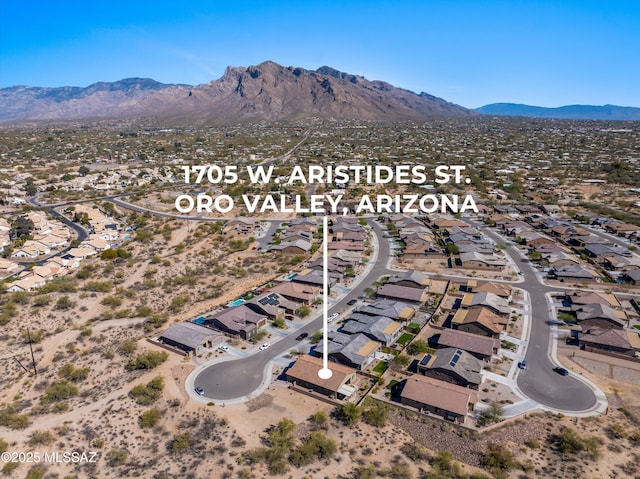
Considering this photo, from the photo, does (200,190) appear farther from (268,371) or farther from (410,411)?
(410,411)

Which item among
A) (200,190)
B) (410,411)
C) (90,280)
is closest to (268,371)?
(410,411)

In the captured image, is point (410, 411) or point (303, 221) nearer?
point (410, 411)

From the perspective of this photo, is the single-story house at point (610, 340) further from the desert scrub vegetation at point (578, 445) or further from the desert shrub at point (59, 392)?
the desert shrub at point (59, 392)

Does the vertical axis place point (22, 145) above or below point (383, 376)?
above

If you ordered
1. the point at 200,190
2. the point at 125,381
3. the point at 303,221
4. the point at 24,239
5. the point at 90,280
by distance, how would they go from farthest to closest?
the point at 200,190 → the point at 303,221 → the point at 24,239 → the point at 90,280 → the point at 125,381

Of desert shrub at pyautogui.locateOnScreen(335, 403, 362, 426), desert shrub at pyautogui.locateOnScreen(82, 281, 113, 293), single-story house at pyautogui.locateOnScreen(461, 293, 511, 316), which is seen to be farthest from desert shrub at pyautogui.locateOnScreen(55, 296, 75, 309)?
single-story house at pyautogui.locateOnScreen(461, 293, 511, 316)

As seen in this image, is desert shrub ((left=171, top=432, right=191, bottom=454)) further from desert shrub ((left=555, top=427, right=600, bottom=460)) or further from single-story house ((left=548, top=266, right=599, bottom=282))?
single-story house ((left=548, top=266, right=599, bottom=282))

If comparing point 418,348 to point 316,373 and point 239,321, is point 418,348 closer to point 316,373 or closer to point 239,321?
point 316,373

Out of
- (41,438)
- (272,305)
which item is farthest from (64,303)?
(272,305)
